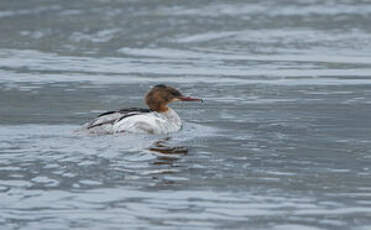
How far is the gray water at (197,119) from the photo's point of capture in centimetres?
999

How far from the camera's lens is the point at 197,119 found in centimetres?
1641

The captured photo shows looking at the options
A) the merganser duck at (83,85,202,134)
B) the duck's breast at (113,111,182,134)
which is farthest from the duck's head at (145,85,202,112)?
the duck's breast at (113,111,182,134)

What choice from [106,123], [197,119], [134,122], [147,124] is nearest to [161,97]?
[197,119]

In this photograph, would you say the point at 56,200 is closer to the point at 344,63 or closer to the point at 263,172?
the point at 263,172

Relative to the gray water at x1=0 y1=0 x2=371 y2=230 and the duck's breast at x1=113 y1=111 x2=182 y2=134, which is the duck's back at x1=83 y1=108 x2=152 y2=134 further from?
the gray water at x1=0 y1=0 x2=371 y2=230

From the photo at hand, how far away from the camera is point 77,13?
3497cm

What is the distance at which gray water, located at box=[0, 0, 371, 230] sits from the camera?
9.99 metres

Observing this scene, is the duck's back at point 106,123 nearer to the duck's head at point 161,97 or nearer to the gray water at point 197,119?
the gray water at point 197,119

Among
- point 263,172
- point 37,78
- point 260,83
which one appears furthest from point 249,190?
point 37,78

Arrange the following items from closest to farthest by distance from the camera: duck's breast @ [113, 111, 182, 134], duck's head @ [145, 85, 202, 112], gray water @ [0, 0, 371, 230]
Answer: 1. gray water @ [0, 0, 371, 230]
2. duck's breast @ [113, 111, 182, 134]
3. duck's head @ [145, 85, 202, 112]

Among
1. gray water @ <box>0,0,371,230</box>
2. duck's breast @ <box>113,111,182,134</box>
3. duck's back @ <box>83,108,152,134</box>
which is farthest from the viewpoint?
duck's breast @ <box>113,111,182,134</box>

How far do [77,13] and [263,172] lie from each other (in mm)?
24027

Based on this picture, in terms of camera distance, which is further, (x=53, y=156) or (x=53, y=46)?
(x=53, y=46)

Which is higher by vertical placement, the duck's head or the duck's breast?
the duck's head
